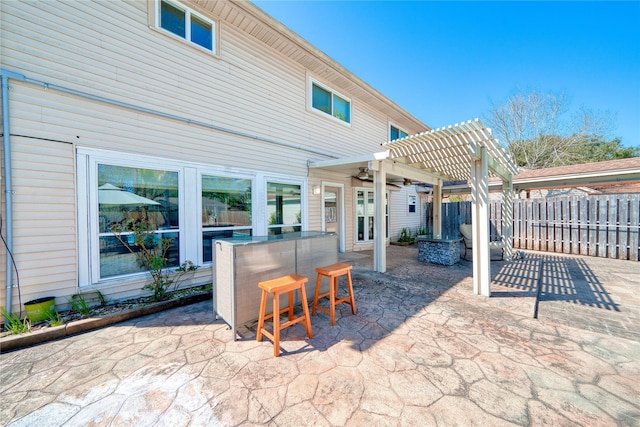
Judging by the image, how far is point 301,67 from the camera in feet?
21.5

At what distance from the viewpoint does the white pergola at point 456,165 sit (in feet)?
13.8

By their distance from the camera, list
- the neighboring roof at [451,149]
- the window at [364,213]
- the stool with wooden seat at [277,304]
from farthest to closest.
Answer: the window at [364,213] < the neighboring roof at [451,149] < the stool with wooden seat at [277,304]

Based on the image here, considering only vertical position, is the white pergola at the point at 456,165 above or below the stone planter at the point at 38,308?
above

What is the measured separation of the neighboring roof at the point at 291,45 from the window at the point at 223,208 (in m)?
3.38

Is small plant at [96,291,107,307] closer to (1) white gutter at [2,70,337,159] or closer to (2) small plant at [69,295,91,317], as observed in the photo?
(2) small plant at [69,295,91,317]

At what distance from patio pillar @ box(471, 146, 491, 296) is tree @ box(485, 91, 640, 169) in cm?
1683

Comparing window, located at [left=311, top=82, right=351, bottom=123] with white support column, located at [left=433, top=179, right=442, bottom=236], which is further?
white support column, located at [left=433, top=179, right=442, bottom=236]

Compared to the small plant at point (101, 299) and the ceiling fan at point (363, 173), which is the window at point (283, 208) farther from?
the small plant at point (101, 299)

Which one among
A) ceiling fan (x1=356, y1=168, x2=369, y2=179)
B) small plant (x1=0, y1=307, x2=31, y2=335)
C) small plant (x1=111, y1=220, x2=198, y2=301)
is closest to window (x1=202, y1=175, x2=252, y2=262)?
small plant (x1=111, y1=220, x2=198, y2=301)

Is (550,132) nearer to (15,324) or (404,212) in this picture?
(404,212)

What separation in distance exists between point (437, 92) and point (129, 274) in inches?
724

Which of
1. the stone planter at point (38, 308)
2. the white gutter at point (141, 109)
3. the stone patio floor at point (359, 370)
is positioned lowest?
the stone patio floor at point (359, 370)

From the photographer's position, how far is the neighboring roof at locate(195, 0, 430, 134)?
4.76 m

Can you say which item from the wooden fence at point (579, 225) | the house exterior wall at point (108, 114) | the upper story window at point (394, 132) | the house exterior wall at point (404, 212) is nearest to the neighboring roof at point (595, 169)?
the wooden fence at point (579, 225)
